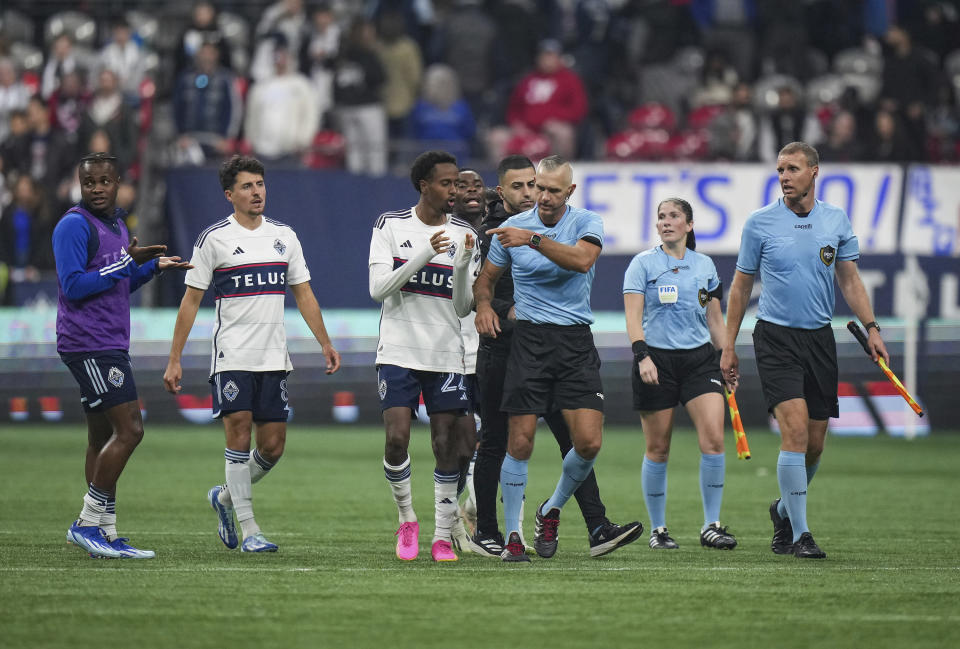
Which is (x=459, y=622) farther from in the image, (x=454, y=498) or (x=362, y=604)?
(x=454, y=498)

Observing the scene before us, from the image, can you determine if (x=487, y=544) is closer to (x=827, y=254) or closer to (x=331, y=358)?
(x=331, y=358)

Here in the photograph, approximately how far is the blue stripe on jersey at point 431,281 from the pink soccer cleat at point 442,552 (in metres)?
1.46

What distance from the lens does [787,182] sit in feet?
31.1

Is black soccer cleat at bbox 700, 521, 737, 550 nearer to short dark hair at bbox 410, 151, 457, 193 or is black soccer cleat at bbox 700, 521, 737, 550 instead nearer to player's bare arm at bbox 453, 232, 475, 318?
player's bare arm at bbox 453, 232, 475, 318

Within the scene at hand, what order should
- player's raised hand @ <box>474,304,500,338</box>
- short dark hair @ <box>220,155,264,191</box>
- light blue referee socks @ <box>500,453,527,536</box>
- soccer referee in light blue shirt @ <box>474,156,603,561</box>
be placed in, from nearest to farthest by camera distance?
1. player's raised hand @ <box>474,304,500,338</box>
2. soccer referee in light blue shirt @ <box>474,156,603,561</box>
3. light blue referee socks @ <box>500,453,527,536</box>
4. short dark hair @ <box>220,155,264,191</box>

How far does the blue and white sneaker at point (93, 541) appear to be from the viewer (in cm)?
902

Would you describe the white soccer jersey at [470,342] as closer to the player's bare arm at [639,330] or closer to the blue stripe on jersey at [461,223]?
the blue stripe on jersey at [461,223]

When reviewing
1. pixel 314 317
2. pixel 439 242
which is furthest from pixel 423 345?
pixel 314 317

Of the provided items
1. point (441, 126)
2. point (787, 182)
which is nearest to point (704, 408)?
point (787, 182)

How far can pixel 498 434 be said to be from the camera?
9406 mm

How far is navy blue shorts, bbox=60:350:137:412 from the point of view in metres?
9.23

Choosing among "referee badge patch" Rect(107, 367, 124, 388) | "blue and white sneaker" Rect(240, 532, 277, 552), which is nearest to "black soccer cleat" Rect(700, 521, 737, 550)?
"blue and white sneaker" Rect(240, 532, 277, 552)

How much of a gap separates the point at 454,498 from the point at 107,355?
2254 mm

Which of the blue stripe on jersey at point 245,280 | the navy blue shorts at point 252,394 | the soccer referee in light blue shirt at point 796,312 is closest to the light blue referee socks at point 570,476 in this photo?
the soccer referee in light blue shirt at point 796,312
